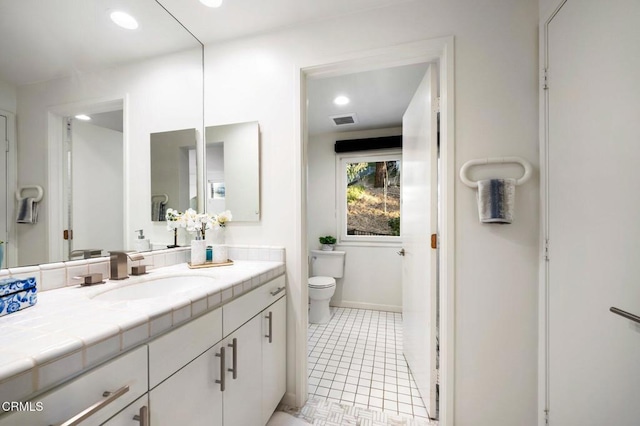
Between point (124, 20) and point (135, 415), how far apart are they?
5.70ft

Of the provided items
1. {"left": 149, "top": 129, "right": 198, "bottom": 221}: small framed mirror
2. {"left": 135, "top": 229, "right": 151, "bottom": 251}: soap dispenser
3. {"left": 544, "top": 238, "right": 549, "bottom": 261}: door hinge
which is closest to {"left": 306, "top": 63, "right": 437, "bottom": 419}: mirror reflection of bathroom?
{"left": 149, "top": 129, "right": 198, "bottom": 221}: small framed mirror

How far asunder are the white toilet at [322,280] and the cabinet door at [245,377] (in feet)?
4.97

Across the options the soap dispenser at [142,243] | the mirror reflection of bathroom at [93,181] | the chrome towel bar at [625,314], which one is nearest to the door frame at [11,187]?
the mirror reflection of bathroom at [93,181]

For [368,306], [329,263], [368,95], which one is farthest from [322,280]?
[368,95]

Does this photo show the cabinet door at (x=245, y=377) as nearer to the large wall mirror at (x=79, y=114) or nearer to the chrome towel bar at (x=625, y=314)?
the large wall mirror at (x=79, y=114)

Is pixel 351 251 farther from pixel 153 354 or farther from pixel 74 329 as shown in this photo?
pixel 74 329

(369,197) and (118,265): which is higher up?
(369,197)

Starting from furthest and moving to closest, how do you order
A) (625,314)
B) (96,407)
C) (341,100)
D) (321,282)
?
1. (321,282)
2. (341,100)
3. (625,314)
4. (96,407)

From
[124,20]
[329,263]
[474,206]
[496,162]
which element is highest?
[124,20]

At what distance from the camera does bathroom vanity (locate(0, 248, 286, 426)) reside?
508 millimetres

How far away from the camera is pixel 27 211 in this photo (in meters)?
0.96

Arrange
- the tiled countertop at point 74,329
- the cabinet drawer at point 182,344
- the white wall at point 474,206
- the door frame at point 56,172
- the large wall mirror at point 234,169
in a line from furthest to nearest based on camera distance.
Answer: the large wall mirror at point 234,169, the white wall at point 474,206, the door frame at point 56,172, the cabinet drawer at point 182,344, the tiled countertop at point 74,329

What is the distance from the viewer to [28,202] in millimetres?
959

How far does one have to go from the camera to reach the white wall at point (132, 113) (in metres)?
0.96
